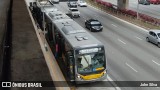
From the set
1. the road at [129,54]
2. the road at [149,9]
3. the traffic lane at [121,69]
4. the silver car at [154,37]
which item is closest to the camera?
the traffic lane at [121,69]

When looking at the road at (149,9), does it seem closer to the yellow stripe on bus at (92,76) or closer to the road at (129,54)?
the road at (129,54)

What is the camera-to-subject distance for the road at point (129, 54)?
24.5 metres

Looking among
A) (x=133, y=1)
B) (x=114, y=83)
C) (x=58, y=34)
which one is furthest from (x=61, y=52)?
(x=133, y=1)

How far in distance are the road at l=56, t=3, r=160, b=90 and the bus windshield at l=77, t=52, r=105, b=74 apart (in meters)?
2.89

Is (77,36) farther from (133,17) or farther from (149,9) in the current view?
(149,9)

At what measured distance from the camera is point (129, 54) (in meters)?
30.1

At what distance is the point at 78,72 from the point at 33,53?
244 inches

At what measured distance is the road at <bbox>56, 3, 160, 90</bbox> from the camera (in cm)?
2450

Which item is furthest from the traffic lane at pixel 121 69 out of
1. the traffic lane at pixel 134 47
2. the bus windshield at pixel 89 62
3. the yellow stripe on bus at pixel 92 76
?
the bus windshield at pixel 89 62

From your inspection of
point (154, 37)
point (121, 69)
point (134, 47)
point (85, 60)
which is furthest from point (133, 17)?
point (85, 60)

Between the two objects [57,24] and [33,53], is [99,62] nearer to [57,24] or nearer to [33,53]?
[33,53]

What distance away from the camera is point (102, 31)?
4284 cm

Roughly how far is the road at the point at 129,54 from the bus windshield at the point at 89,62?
114 inches

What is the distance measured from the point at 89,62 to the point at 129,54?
978 centimetres
